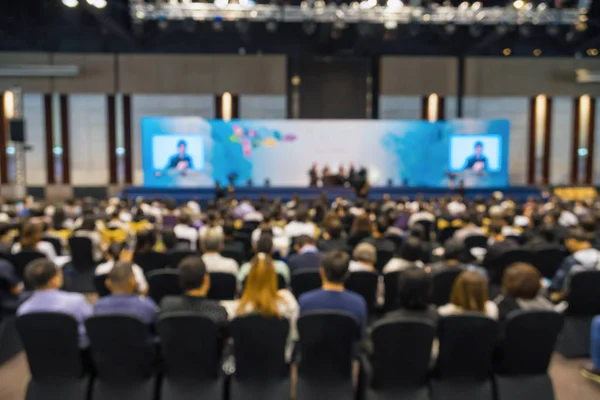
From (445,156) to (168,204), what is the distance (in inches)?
430

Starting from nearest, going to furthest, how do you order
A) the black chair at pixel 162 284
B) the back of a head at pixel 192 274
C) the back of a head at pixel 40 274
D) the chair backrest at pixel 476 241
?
the back of a head at pixel 192 274, the back of a head at pixel 40 274, the black chair at pixel 162 284, the chair backrest at pixel 476 241

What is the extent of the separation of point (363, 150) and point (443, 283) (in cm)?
1360

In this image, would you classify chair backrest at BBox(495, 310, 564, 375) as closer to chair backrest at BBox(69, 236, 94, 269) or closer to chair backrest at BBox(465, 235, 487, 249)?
chair backrest at BBox(465, 235, 487, 249)

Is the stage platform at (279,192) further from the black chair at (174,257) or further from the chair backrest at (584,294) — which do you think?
the chair backrest at (584,294)

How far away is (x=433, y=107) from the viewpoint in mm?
20219

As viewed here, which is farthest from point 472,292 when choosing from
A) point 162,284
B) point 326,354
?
point 162,284

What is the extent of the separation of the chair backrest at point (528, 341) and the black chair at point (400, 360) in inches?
19.6

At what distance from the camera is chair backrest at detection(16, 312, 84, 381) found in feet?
10.7

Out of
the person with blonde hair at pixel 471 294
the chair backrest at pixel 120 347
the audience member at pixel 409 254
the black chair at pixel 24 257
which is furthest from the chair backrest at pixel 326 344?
the black chair at pixel 24 257

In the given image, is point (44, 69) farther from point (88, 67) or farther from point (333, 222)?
point (333, 222)

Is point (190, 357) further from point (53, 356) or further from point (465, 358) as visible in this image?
point (465, 358)

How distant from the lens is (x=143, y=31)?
19000mm

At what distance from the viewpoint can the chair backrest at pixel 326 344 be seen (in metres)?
3.19

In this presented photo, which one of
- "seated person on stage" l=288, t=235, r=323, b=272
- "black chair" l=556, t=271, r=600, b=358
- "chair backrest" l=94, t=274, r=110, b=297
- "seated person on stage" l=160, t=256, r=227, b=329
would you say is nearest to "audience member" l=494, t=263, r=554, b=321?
"black chair" l=556, t=271, r=600, b=358
